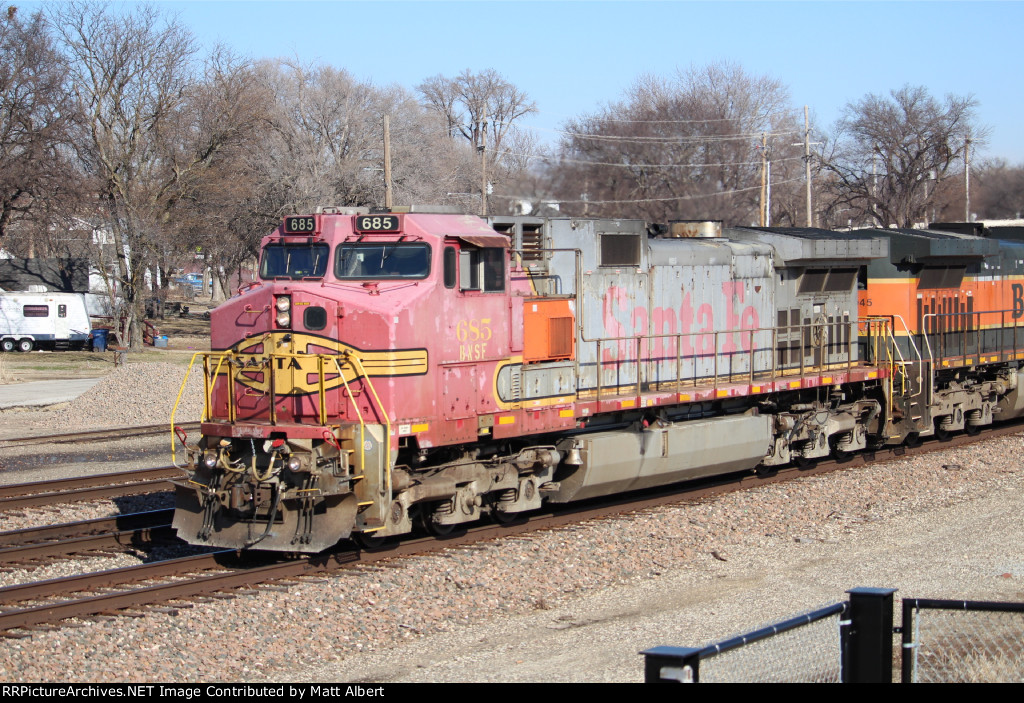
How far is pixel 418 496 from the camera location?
960cm

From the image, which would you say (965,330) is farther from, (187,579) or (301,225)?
(187,579)

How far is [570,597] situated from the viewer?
29.2ft

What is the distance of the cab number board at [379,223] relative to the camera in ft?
31.4

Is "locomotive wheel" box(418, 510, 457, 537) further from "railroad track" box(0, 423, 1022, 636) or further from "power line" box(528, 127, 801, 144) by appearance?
"power line" box(528, 127, 801, 144)

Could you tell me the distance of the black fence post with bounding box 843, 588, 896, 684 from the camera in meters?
4.70

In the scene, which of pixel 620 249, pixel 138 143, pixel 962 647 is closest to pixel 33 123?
pixel 138 143

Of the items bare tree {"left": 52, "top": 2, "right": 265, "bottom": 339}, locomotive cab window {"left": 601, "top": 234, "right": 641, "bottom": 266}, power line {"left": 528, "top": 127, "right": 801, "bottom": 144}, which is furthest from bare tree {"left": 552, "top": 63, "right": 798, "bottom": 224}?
locomotive cab window {"left": 601, "top": 234, "right": 641, "bottom": 266}

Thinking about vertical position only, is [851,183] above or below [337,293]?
above

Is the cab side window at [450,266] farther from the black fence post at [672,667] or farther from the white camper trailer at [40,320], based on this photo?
the white camper trailer at [40,320]

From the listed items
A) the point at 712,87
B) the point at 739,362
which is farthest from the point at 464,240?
the point at 712,87

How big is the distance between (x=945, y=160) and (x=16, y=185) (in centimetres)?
4520

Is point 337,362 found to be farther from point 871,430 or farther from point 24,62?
point 24,62

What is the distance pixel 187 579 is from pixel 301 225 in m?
3.53

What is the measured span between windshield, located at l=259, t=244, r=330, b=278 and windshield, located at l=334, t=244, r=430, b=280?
0.20 meters
